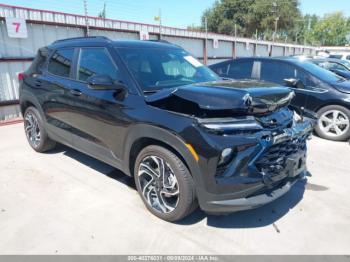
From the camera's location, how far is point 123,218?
297cm

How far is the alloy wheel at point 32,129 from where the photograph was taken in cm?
469

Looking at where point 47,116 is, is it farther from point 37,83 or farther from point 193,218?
point 193,218

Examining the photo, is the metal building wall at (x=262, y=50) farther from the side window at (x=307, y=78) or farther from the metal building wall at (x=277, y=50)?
the side window at (x=307, y=78)

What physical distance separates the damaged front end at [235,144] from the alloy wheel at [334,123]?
346cm

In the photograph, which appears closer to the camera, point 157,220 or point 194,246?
point 194,246

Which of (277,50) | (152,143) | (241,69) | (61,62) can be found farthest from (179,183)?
(277,50)

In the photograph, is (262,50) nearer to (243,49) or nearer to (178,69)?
(243,49)

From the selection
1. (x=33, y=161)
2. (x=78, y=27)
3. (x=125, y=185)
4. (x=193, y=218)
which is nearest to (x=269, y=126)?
(x=193, y=218)

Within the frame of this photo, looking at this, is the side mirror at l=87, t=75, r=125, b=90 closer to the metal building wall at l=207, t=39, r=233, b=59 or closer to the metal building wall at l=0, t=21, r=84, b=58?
Result: the metal building wall at l=0, t=21, r=84, b=58

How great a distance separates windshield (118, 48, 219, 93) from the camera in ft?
10.3

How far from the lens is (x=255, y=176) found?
96.0 inches

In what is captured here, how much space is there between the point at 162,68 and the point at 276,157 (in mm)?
1693

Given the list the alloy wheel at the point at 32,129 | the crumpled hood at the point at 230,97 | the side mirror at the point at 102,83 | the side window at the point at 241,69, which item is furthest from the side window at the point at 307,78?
the alloy wheel at the point at 32,129

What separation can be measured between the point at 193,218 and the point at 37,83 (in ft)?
10.4
